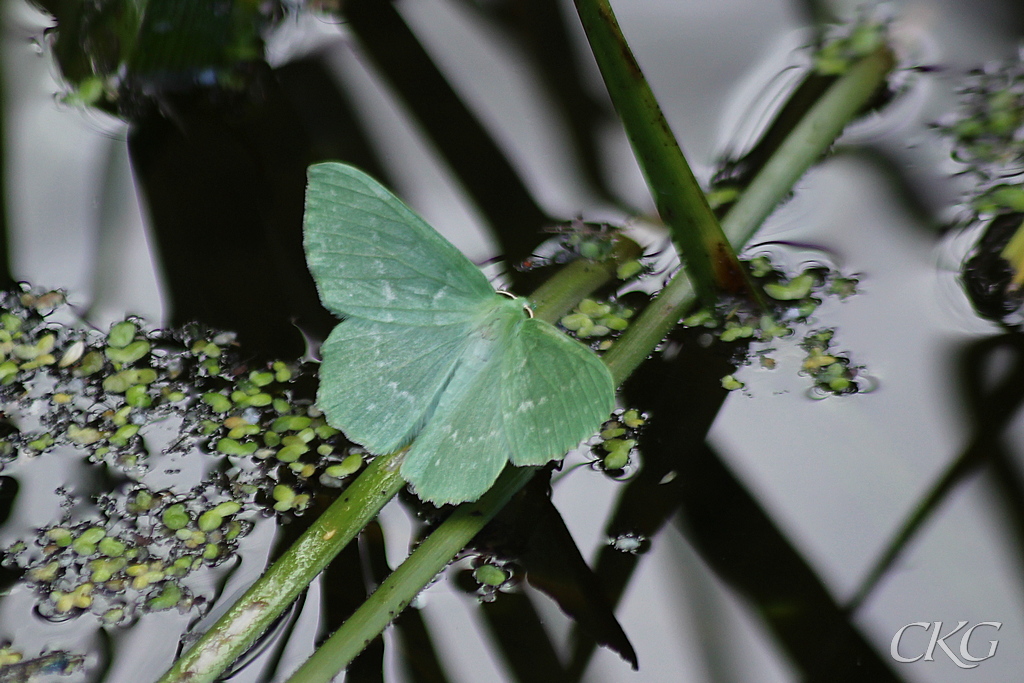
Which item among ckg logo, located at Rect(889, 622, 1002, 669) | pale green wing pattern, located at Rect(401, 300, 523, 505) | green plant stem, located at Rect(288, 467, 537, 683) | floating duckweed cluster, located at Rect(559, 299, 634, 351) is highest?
pale green wing pattern, located at Rect(401, 300, 523, 505)

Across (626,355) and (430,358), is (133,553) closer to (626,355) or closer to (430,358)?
(430,358)

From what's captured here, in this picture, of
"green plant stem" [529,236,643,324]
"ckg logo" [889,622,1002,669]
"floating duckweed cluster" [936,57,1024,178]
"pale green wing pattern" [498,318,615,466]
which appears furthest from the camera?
"floating duckweed cluster" [936,57,1024,178]

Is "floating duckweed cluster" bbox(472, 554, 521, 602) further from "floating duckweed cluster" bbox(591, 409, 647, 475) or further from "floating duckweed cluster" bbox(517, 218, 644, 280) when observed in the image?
"floating duckweed cluster" bbox(517, 218, 644, 280)

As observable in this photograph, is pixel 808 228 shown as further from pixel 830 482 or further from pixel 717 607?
pixel 717 607

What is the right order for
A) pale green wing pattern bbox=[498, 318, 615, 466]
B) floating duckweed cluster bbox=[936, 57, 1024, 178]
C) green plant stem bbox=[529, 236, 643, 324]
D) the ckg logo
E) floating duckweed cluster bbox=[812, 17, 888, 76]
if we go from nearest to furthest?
pale green wing pattern bbox=[498, 318, 615, 466] → the ckg logo → green plant stem bbox=[529, 236, 643, 324] → floating duckweed cluster bbox=[936, 57, 1024, 178] → floating duckweed cluster bbox=[812, 17, 888, 76]

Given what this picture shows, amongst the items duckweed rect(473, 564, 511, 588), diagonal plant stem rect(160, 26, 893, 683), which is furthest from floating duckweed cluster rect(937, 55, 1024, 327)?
duckweed rect(473, 564, 511, 588)

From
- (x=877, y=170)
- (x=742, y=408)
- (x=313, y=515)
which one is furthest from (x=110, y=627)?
(x=877, y=170)

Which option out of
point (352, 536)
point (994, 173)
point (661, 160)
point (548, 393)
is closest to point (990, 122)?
point (994, 173)
